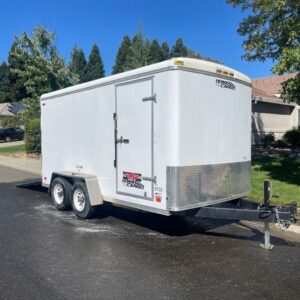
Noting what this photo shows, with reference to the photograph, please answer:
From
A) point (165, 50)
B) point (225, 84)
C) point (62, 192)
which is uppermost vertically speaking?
point (165, 50)

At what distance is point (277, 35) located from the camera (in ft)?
37.2

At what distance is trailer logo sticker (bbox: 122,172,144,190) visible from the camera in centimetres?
689

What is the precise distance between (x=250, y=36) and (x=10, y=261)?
9.96 metres

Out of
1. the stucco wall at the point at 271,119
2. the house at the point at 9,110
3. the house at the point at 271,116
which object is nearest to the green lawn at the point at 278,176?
the house at the point at 271,116

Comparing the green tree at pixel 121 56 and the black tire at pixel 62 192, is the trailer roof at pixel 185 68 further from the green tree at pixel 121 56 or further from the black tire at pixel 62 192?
the green tree at pixel 121 56

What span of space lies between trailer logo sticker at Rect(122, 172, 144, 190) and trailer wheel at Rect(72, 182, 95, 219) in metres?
1.10

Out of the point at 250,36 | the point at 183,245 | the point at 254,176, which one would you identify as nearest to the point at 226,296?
the point at 183,245

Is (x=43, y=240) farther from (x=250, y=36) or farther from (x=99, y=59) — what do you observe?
(x=99, y=59)

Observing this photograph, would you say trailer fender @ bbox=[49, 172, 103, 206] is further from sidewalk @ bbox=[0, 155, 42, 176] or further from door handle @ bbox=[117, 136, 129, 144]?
sidewalk @ bbox=[0, 155, 42, 176]

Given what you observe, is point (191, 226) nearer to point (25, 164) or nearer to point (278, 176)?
point (278, 176)

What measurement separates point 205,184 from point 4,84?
71568mm

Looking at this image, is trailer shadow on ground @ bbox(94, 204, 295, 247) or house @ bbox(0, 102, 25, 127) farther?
house @ bbox(0, 102, 25, 127)

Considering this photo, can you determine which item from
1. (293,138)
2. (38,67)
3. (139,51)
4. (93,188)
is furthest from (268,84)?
(93,188)

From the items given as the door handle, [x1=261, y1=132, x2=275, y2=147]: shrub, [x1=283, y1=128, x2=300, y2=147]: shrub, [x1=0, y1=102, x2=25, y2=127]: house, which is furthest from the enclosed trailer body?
[x1=0, y1=102, x2=25, y2=127]: house
